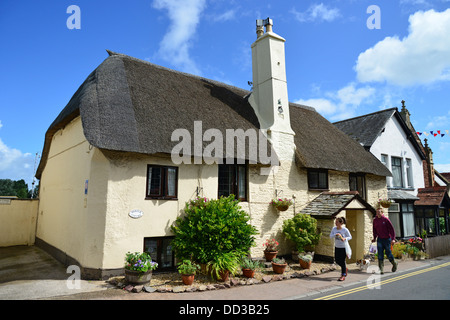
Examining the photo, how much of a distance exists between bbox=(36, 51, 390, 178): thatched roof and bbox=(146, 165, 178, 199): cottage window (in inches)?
33.3

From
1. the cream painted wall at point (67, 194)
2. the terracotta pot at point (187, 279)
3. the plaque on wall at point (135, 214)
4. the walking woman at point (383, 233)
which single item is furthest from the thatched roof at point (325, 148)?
the cream painted wall at point (67, 194)

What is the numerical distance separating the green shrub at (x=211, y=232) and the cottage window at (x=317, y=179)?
5412 mm

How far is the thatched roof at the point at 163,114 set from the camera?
8750 mm

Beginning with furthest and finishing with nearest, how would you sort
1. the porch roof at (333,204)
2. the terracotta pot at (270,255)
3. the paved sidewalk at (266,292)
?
the porch roof at (333,204), the terracotta pot at (270,255), the paved sidewalk at (266,292)

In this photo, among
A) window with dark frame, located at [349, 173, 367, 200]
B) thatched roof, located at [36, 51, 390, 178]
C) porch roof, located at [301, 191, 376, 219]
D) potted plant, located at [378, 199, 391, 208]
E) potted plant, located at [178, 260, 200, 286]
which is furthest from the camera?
potted plant, located at [378, 199, 391, 208]

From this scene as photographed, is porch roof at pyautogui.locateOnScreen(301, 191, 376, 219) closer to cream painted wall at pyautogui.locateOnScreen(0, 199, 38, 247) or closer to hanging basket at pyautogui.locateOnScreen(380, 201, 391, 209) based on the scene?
hanging basket at pyautogui.locateOnScreen(380, 201, 391, 209)

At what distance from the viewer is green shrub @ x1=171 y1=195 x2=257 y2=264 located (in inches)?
332

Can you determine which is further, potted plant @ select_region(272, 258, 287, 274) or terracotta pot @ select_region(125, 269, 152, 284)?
potted plant @ select_region(272, 258, 287, 274)

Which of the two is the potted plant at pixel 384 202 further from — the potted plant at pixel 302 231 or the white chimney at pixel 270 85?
the white chimney at pixel 270 85

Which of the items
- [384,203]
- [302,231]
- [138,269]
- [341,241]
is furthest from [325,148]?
[138,269]

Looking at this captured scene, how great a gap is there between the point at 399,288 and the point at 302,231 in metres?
3.79

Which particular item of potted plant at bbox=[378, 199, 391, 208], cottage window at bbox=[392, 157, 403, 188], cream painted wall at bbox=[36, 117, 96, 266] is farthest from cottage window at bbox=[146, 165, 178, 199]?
cottage window at bbox=[392, 157, 403, 188]

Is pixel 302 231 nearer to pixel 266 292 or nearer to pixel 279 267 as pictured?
pixel 279 267

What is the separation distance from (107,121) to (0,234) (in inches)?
465
